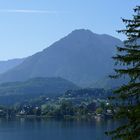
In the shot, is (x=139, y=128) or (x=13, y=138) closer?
(x=139, y=128)

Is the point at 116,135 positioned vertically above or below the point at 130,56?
below

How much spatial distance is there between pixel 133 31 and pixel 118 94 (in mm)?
1901

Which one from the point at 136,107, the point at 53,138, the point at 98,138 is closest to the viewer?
the point at 136,107

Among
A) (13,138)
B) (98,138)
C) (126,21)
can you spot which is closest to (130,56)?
(126,21)

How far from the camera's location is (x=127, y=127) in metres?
13.0

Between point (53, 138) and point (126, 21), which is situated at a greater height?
point (126, 21)

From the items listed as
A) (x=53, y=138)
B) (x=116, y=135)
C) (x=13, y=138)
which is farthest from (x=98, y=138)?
(x=116, y=135)

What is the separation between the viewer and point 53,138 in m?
106

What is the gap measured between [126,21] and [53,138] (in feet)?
310

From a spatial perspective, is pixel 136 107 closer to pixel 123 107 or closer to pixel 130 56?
pixel 123 107

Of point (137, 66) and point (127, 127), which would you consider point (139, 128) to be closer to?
point (127, 127)

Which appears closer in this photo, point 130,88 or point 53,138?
point 130,88

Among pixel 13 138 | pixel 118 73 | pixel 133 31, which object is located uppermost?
pixel 133 31

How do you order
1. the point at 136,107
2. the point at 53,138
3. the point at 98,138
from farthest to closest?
the point at 53,138
the point at 98,138
the point at 136,107
